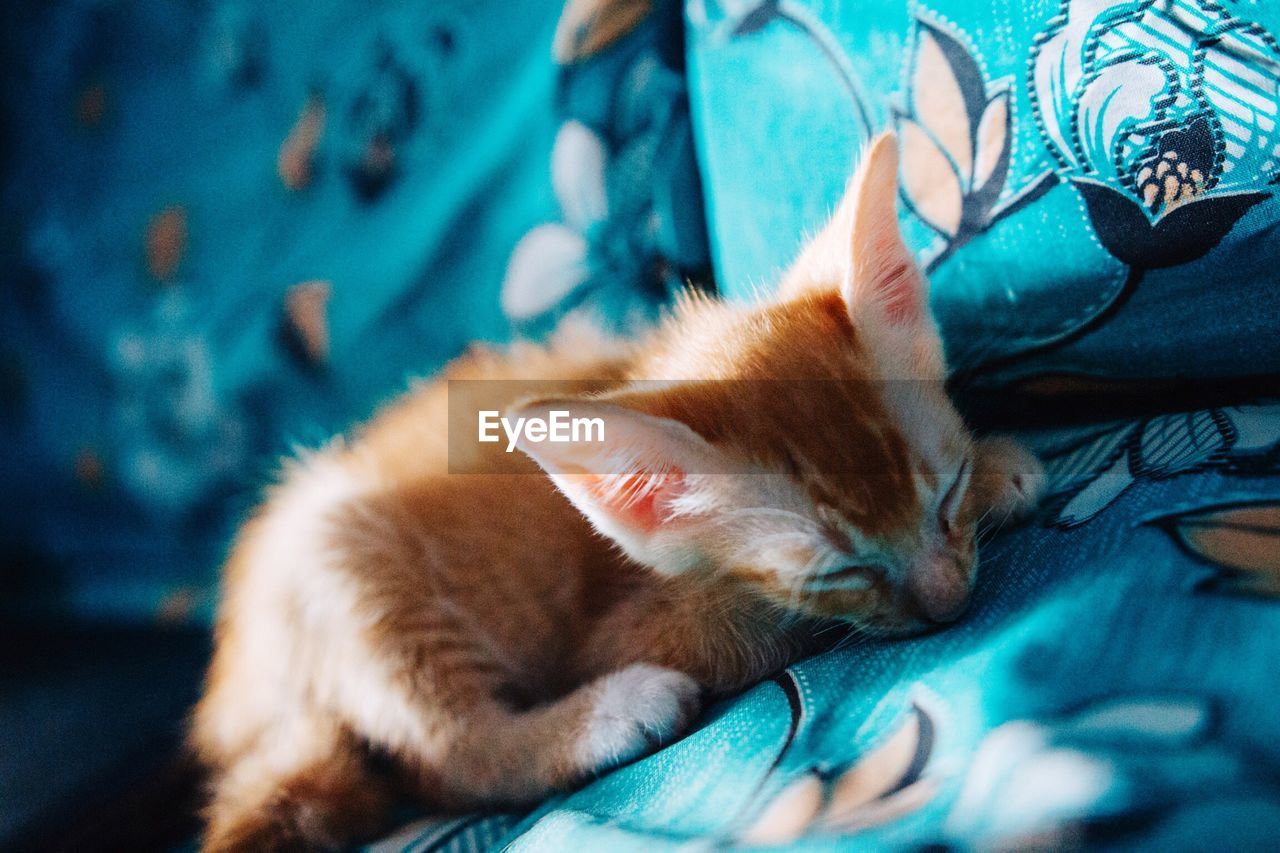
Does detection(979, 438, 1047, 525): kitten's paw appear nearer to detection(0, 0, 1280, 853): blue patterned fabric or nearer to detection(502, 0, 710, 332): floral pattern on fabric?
detection(0, 0, 1280, 853): blue patterned fabric

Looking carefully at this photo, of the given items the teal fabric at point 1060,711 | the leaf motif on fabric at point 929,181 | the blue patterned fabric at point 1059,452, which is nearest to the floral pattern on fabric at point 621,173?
the blue patterned fabric at point 1059,452

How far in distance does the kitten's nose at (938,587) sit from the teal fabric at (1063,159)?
0.28 m

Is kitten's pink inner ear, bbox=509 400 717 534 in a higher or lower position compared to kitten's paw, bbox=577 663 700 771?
higher

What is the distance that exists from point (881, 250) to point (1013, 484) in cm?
25

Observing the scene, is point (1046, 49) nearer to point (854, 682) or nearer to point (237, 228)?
point (854, 682)

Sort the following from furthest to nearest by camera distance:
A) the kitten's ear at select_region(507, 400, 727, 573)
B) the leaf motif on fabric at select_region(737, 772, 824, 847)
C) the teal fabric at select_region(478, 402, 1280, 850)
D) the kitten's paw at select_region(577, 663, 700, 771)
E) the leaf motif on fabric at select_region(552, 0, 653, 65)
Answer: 1. the leaf motif on fabric at select_region(552, 0, 653, 65)
2. the kitten's paw at select_region(577, 663, 700, 771)
3. the kitten's ear at select_region(507, 400, 727, 573)
4. the leaf motif on fabric at select_region(737, 772, 824, 847)
5. the teal fabric at select_region(478, 402, 1280, 850)

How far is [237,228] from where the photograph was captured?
1.24 metres

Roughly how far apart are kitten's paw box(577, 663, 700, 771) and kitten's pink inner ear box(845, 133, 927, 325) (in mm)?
387

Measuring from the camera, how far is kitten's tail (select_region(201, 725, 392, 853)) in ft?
2.61

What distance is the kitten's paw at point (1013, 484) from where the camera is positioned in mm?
768

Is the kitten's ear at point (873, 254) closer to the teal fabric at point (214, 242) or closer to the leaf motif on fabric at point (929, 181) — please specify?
the leaf motif on fabric at point (929, 181)

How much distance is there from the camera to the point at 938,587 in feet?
2.22

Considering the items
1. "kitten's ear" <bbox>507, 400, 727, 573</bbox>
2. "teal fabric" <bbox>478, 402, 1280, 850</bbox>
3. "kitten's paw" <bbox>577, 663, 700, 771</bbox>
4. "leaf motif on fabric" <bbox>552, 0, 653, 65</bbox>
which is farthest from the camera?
"leaf motif on fabric" <bbox>552, 0, 653, 65</bbox>

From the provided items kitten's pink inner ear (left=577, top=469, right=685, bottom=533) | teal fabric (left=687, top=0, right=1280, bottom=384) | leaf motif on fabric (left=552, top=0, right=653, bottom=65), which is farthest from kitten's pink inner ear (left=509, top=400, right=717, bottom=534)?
leaf motif on fabric (left=552, top=0, right=653, bottom=65)
